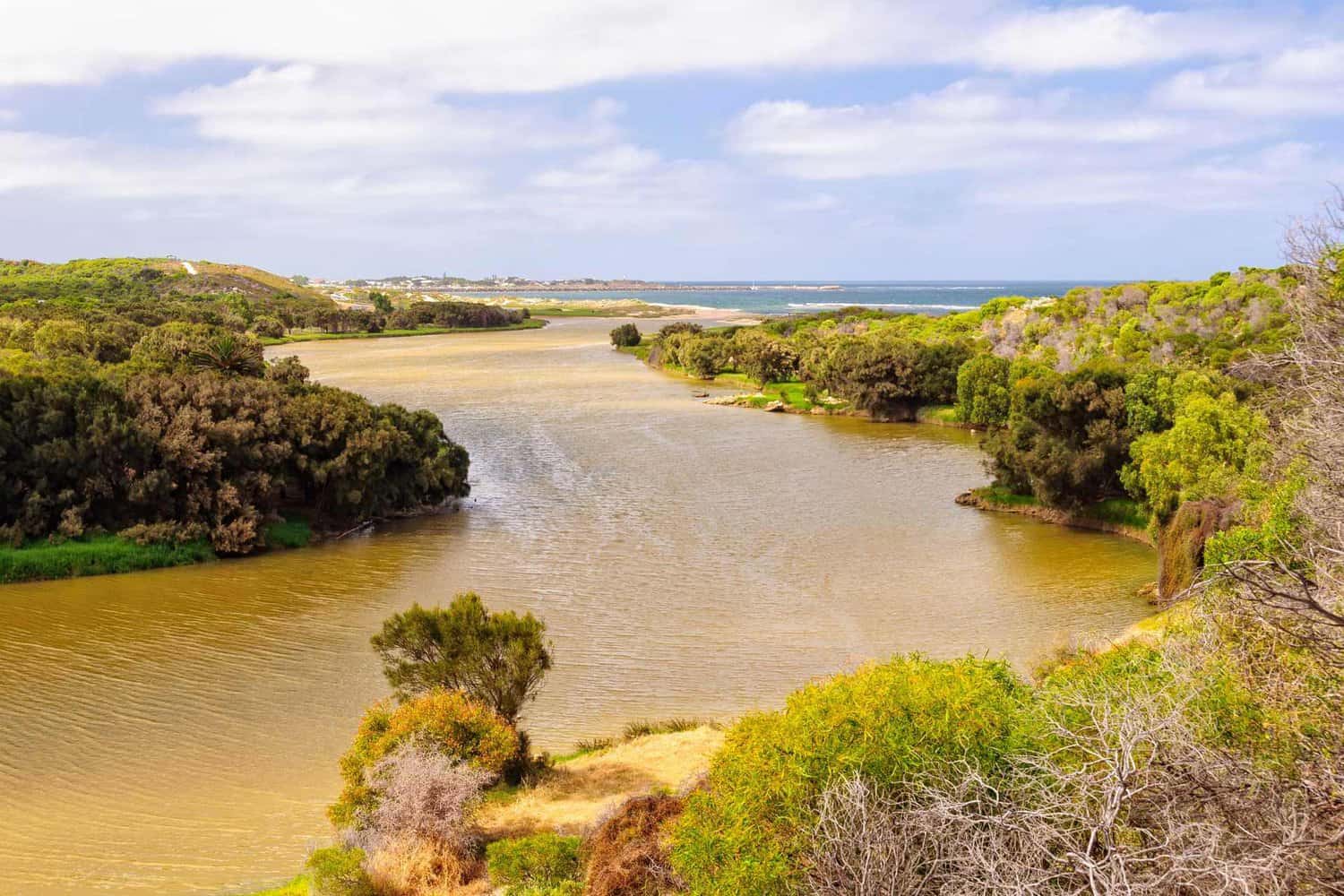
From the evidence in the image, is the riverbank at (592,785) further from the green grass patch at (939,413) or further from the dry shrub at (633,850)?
the green grass patch at (939,413)

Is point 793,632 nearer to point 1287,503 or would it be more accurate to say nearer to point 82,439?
point 1287,503

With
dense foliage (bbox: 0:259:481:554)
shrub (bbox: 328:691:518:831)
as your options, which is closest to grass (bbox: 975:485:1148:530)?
dense foliage (bbox: 0:259:481:554)

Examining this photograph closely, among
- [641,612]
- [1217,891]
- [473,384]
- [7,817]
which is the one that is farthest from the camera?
[473,384]

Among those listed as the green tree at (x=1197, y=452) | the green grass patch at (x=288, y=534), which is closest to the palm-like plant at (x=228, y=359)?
the green grass patch at (x=288, y=534)

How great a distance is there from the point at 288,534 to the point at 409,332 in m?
112

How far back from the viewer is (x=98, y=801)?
16516 millimetres

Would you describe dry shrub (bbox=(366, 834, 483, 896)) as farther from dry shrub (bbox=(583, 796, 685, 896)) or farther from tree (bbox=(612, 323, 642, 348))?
tree (bbox=(612, 323, 642, 348))

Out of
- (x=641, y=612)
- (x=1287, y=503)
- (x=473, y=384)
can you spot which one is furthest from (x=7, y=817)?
(x=473, y=384)

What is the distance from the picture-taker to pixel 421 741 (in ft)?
46.7

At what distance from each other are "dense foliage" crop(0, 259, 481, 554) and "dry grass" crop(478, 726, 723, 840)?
1839cm

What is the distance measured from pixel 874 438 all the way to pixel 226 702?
39716mm

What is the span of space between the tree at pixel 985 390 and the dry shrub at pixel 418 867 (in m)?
46.2

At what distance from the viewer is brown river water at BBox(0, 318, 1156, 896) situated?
16172 mm

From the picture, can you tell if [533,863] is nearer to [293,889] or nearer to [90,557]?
[293,889]
